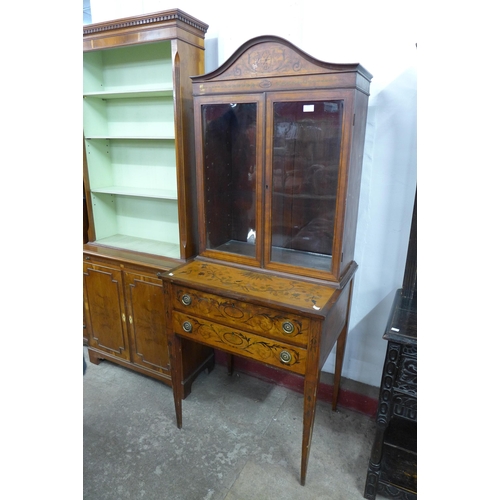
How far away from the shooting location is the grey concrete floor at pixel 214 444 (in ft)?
5.28

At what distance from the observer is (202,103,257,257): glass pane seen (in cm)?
172

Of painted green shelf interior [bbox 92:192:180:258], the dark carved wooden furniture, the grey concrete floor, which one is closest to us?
the dark carved wooden furniture

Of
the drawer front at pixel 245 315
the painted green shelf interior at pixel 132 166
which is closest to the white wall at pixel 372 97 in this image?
the painted green shelf interior at pixel 132 166

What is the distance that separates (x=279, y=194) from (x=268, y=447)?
1268mm

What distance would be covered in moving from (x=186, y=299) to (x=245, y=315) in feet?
1.01

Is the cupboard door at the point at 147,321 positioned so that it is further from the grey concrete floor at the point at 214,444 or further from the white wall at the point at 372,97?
the white wall at the point at 372,97

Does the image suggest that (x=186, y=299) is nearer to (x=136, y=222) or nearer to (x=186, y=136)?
(x=186, y=136)

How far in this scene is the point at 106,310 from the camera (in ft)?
7.29

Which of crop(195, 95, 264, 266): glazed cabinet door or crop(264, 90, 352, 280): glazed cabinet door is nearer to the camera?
crop(264, 90, 352, 280): glazed cabinet door

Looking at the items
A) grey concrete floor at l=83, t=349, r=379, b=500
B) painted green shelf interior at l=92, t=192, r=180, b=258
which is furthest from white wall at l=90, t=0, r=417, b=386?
painted green shelf interior at l=92, t=192, r=180, b=258

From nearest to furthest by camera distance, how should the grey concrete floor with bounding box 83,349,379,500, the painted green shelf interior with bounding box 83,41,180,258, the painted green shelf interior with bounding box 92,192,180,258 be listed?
the grey concrete floor with bounding box 83,349,379,500 < the painted green shelf interior with bounding box 83,41,180,258 < the painted green shelf interior with bounding box 92,192,180,258

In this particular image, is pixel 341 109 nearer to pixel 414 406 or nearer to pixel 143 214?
pixel 414 406

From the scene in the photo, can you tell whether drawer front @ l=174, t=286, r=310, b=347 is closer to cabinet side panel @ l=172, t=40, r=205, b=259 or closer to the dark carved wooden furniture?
the dark carved wooden furniture

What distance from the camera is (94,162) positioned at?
2.28 m
